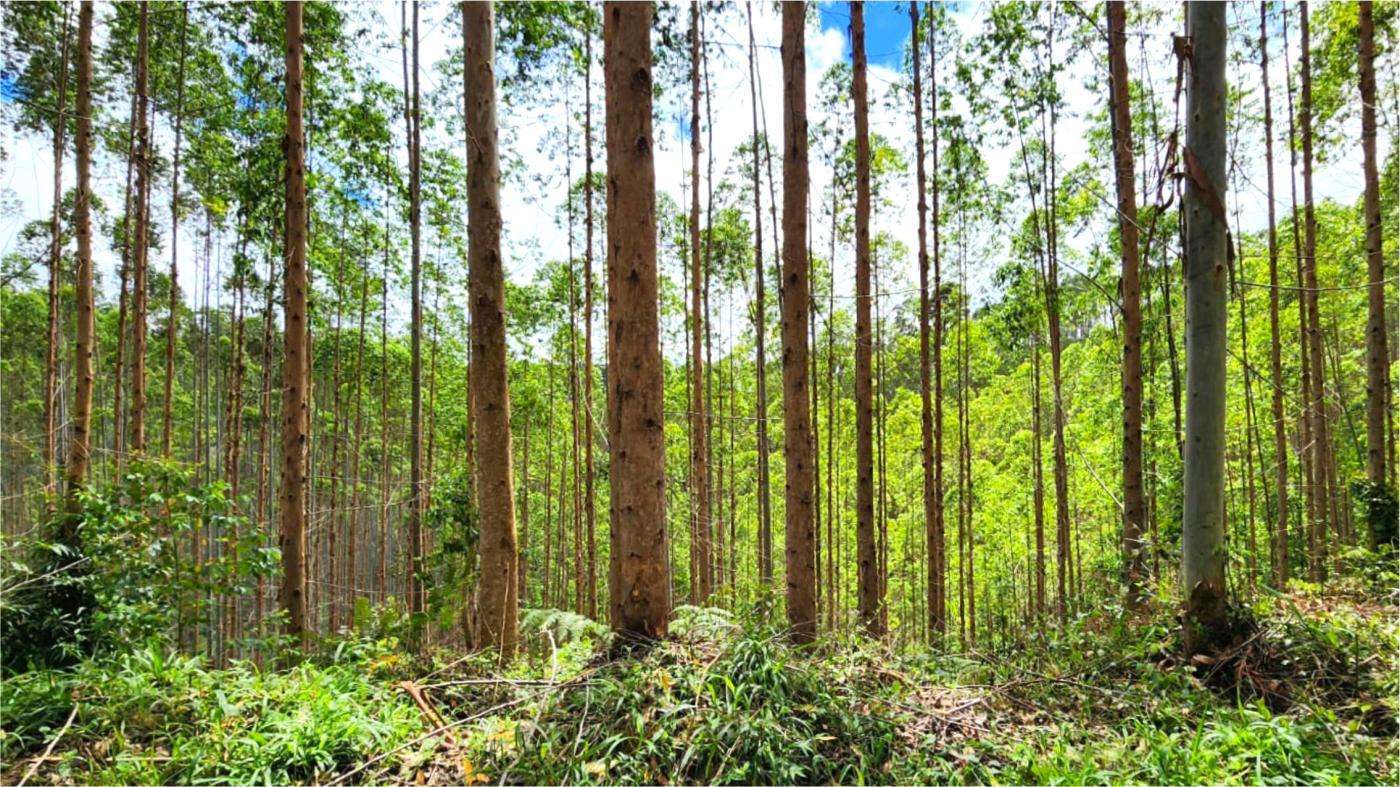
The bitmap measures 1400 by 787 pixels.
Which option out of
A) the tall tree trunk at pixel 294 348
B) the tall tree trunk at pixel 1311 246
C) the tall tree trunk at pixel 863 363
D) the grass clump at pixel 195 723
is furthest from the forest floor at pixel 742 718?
the tall tree trunk at pixel 1311 246

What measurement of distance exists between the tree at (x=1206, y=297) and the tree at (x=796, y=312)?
2249 mm

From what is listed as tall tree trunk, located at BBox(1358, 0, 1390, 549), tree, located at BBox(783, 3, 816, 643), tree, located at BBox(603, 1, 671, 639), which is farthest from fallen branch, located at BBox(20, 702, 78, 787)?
tall tree trunk, located at BBox(1358, 0, 1390, 549)

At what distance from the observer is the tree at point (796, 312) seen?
4438 mm

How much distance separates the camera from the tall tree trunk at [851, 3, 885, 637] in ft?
19.2

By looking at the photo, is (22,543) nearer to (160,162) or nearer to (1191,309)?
(1191,309)

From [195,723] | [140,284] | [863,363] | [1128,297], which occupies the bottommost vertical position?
[195,723]

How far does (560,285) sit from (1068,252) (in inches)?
415

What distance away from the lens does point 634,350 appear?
3.06 metres

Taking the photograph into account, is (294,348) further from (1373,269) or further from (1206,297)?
(1373,269)

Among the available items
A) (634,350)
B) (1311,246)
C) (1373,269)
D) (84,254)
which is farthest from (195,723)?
(1311,246)

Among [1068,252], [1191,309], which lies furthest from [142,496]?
[1068,252]

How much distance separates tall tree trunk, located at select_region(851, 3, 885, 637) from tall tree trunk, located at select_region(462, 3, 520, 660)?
336 cm

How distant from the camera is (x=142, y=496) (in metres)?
3.81

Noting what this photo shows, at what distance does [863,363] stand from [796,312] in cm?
212
